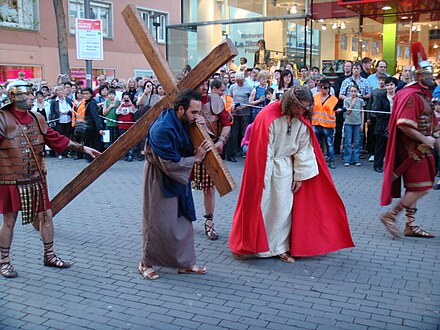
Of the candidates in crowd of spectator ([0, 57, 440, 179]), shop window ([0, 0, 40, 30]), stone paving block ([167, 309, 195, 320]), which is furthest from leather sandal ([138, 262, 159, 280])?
shop window ([0, 0, 40, 30])

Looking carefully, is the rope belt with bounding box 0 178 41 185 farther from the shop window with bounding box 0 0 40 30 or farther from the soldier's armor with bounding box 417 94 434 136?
the shop window with bounding box 0 0 40 30

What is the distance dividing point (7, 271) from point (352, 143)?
26.1ft

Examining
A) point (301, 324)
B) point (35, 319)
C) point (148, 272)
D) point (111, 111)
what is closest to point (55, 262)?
point (148, 272)

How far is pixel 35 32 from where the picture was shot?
23281mm

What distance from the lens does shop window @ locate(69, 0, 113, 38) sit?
80.9 ft

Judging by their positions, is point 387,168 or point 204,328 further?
point 387,168

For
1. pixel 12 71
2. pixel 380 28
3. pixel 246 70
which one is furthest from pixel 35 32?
pixel 380 28

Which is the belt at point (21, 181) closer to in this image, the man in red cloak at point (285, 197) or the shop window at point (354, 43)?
the man in red cloak at point (285, 197)

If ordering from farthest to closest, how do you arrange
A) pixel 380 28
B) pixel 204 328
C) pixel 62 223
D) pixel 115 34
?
1. pixel 115 34
2. pixel 380 28
3. pixel 62 223
4. pixel 204 328

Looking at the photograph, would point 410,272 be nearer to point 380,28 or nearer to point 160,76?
point 160,76

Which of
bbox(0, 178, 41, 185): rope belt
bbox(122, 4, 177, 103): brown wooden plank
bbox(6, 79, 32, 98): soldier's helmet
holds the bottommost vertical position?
bbox(0, 178, 41, 185): rope belt

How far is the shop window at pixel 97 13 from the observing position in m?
24.7

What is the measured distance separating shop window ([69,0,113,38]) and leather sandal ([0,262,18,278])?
20.9m

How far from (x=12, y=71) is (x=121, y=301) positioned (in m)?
20.2
